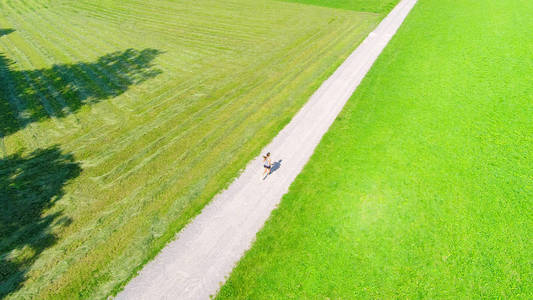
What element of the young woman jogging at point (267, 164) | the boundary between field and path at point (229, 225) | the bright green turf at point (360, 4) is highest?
the bright green turf at point (360, 4)

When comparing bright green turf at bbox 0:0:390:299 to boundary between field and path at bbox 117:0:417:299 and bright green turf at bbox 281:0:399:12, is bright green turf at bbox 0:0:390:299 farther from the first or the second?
bright green turf at bbox 281:0:399:12

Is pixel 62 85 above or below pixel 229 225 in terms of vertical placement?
above

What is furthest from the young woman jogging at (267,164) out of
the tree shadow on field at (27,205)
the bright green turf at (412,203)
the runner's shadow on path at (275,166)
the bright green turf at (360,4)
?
the bright green turf at (360,4)

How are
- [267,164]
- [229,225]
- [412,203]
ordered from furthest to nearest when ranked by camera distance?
[267,164] → [412,203] → [229,225]

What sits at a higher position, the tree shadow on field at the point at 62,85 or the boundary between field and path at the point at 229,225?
the tree shadow on field at the point at 62,85

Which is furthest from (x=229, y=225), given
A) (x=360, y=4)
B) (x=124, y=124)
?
(x=360, y=4)

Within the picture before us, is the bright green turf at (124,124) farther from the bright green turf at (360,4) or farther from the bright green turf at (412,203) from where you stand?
the bright green turf at (360,4)

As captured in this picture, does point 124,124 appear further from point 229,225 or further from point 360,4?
point 360,4
